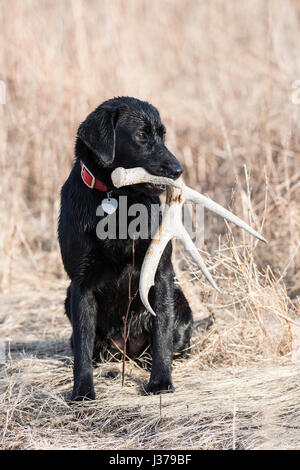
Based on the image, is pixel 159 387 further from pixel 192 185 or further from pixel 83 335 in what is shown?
pixel 192 185

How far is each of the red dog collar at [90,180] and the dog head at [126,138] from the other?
0.06 m

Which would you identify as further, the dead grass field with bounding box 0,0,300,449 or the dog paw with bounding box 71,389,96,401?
the dog paw with bounding box 71,389,96,401

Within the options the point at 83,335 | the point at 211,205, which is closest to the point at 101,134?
the point at 211,205

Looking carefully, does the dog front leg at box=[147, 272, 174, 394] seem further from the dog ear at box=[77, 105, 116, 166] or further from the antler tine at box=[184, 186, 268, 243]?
the dog ear at box=[77, 105, 116, 166]

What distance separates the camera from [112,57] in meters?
6.59

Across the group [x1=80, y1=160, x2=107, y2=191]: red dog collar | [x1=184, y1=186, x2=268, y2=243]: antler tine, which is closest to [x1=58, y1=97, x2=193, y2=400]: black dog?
[x1=80, y1=160, x2=107, y2=191]: red dog collar

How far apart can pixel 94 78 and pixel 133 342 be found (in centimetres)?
354

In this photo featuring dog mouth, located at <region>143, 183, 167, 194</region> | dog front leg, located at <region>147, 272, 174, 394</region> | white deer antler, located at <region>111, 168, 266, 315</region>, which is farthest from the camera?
dog front leg, located at <region>147, 272, 174, 394</region>

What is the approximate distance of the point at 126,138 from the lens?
307cm

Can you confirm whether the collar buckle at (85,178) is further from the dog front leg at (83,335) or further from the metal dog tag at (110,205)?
the dog front leg at (83,335)

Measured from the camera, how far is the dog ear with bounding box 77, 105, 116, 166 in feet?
9.76

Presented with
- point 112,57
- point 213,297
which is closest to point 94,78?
point 112,57

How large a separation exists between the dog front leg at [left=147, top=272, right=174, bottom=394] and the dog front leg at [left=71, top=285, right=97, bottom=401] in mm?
301
